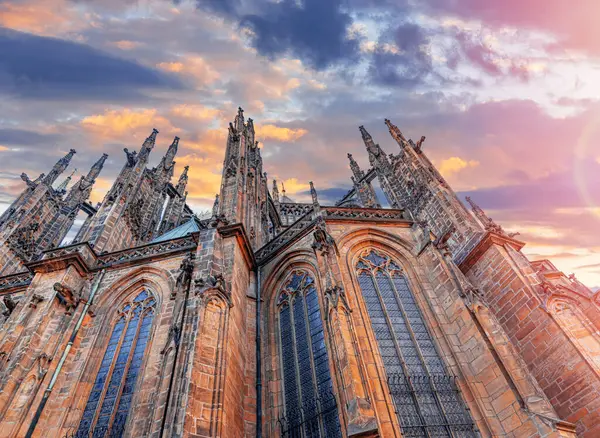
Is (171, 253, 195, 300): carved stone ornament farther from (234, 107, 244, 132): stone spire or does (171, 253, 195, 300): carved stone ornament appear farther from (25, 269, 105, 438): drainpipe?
(234, 107, 244, 132): stone spire

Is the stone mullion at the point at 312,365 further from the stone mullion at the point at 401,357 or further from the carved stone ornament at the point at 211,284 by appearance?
the carved stone ornament at the point at 211,284

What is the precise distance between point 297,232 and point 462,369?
6427mm

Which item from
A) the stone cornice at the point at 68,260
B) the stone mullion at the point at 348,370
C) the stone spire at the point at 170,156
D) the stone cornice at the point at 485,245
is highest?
the stone spire at the point at 170,156

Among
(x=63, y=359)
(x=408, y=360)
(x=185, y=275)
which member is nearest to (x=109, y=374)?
(x=63, y=359)

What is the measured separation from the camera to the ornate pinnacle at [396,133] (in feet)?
68.0

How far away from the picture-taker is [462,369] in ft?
30.0

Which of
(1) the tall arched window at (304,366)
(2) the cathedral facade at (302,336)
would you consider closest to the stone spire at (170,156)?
(2) the cathedral facade at (302,336)

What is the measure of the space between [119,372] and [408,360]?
25.0ft

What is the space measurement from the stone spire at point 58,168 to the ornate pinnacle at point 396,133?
21011mm

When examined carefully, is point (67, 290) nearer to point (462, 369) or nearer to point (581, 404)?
point (462, 369)

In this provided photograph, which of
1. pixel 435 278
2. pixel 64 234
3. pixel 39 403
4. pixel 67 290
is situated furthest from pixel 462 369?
pixel 64 234

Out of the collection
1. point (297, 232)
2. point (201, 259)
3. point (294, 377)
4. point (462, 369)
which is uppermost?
A: point (297, 232)

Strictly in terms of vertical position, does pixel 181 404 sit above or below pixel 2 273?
below

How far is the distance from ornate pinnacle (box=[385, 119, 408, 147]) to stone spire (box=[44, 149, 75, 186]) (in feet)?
68.9
